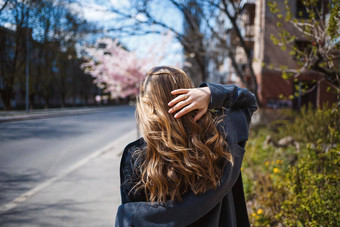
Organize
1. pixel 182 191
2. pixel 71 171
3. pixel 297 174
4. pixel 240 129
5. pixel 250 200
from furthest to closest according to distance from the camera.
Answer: pixel 71 171 → pixel 250 200 → pixel 297 174 → pixel 240 129 → pixel 182 191

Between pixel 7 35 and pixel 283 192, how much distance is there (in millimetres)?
4977

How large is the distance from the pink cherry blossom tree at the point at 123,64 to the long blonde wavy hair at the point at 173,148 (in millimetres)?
5765

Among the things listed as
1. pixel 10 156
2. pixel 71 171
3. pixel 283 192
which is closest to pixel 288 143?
pixel 283 192

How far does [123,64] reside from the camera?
7.05 m

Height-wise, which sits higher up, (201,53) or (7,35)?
(201,53)

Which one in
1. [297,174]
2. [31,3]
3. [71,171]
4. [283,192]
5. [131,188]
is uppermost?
[31,3]

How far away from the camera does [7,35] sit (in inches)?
162

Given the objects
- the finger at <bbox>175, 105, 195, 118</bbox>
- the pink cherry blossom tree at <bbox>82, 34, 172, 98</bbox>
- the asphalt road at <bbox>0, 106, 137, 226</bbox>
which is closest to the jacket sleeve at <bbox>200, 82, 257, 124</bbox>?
the finger at <bbox>175, 105, 195, 118</bbox>

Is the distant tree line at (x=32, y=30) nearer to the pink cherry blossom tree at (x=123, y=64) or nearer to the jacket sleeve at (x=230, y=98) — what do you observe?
the pink cherry blossom tree at (x=123, y=64)

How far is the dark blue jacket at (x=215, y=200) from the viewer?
1079 mm

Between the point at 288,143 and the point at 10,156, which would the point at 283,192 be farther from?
the point at 10,156

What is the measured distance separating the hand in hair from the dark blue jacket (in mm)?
54

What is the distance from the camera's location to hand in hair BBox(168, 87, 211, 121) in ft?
3.76

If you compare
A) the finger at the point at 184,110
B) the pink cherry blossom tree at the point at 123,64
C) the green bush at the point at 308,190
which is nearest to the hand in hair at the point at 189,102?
the finger at the point at 184,110
